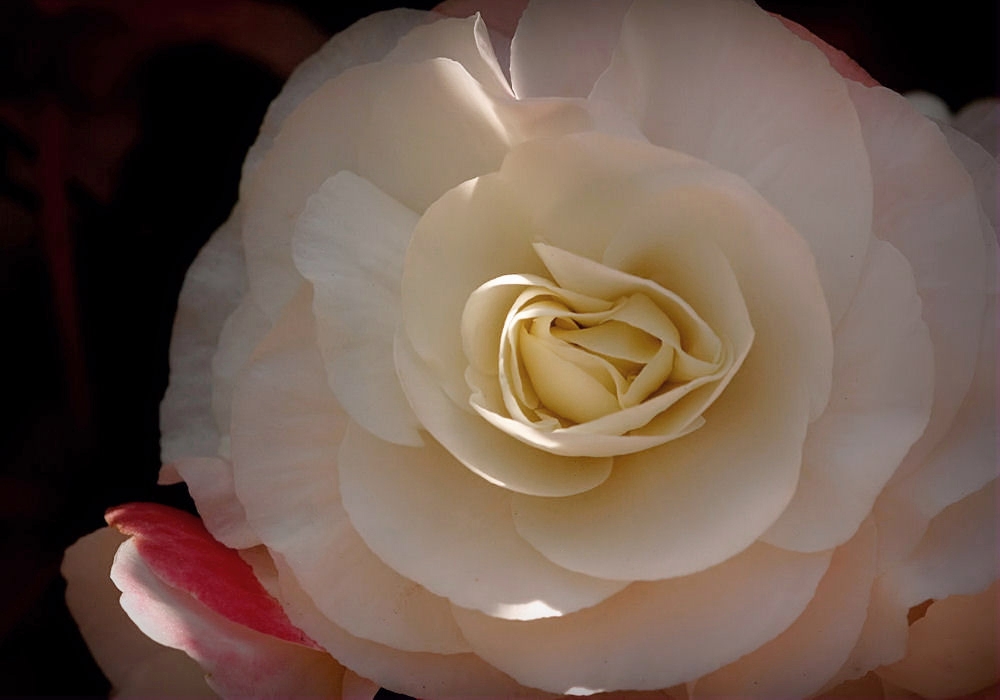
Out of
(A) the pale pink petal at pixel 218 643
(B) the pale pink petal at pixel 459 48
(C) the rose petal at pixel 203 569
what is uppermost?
(B) the pale pink petal at pixel 459 48

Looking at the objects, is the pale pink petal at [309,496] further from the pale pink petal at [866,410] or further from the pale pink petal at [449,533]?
the pale pink petal at [866,410]

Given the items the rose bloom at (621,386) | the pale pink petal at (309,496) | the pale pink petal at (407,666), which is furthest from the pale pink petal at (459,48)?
the pale pink petal at (407,666)

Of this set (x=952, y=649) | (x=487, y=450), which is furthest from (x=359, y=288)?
(x=952, y=649)

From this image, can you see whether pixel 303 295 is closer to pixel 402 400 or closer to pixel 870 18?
pixel 402 400

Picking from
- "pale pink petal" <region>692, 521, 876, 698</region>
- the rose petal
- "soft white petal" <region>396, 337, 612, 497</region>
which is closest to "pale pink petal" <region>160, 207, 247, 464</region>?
the rose petal

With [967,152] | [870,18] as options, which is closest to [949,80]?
[870,18]

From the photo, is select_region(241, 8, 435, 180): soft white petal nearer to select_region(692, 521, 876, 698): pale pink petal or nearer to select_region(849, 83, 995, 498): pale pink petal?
select_region(849, 83, 995, 498): pale pink petal
